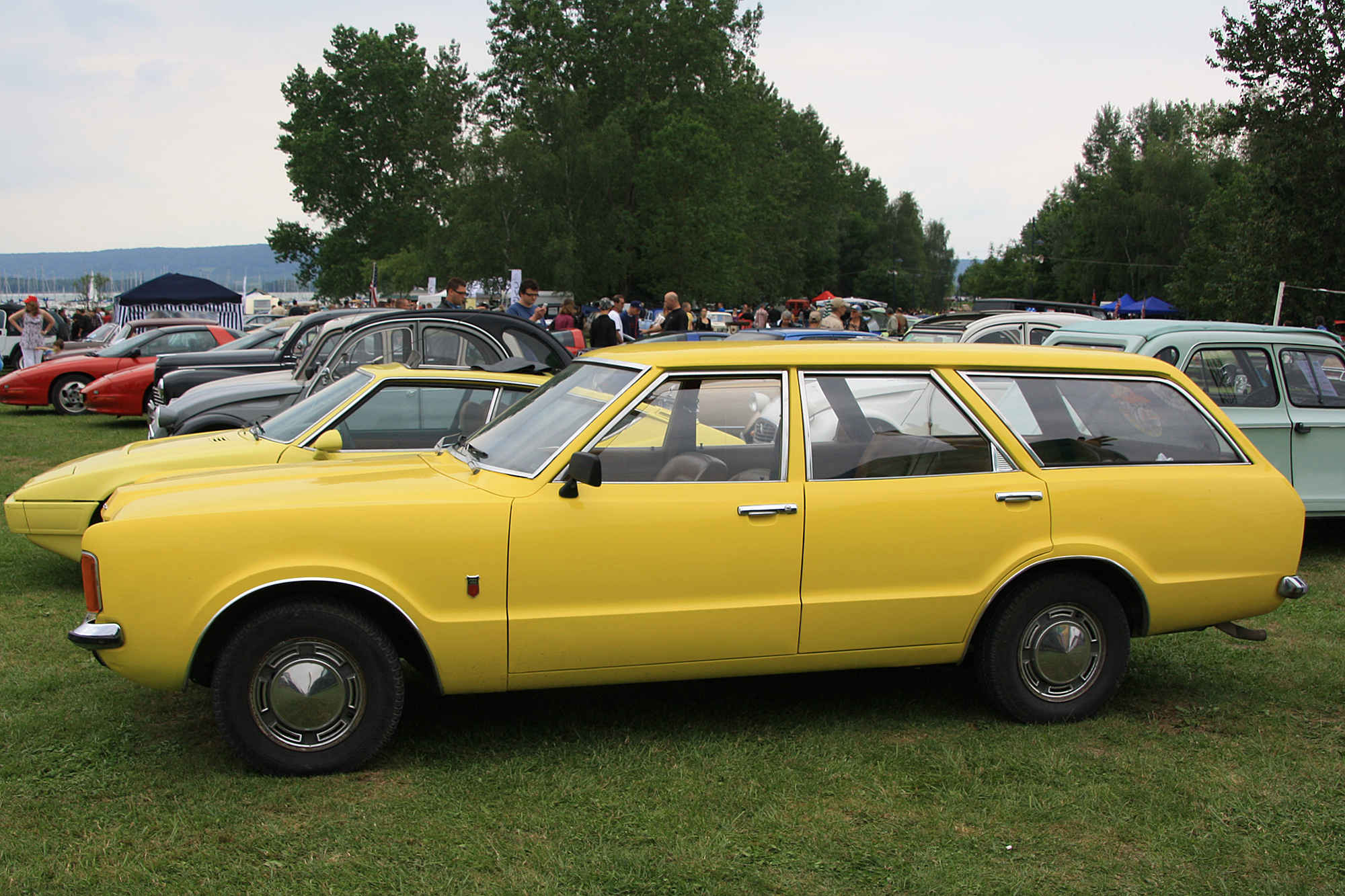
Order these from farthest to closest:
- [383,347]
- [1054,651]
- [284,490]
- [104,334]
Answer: [104,334] < [383,347] < [1054,651] < [284,490]

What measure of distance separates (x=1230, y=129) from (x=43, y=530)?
28.3 m

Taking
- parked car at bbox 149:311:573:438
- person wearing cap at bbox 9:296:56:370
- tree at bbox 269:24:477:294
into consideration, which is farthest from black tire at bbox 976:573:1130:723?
tree at bbox 269:24:477:294

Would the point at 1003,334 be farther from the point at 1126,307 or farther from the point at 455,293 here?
the point at 1126,307

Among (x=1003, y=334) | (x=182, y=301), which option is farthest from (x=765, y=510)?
(x=182, y=301)

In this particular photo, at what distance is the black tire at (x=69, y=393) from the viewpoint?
58.9 ft

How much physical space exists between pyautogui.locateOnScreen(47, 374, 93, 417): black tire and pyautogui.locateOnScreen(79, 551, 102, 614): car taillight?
51.7 ft

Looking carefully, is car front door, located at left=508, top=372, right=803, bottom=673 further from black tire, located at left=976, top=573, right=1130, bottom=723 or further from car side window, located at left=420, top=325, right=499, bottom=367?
car side window, located at left=420, top=325, right=499, bottom=367

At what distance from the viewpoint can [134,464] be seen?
6.63 meters

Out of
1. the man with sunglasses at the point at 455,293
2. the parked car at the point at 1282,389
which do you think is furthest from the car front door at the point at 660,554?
the man with sunglasses at the point at 455,293

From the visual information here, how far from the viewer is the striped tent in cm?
3042

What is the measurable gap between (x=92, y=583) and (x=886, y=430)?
3192 mm

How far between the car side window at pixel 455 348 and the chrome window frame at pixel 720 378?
18.2ft

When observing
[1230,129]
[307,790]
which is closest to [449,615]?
[307,790]

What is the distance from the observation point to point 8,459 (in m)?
12.5
